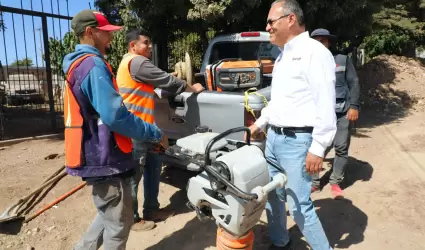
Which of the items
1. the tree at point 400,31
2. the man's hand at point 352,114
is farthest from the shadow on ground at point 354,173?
the tree at point 400,31

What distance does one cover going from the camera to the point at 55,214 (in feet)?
13.0

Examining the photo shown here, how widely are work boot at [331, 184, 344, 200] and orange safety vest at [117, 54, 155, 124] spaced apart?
253cm

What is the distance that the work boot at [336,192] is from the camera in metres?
4.18

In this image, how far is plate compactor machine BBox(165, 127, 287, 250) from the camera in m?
2.05

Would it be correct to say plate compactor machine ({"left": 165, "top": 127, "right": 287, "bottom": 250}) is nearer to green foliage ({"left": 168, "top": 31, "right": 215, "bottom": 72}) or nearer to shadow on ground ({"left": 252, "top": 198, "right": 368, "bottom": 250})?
shadow on ground ({"left": 252, "top": 198, "right": 368, "bottom": 250})

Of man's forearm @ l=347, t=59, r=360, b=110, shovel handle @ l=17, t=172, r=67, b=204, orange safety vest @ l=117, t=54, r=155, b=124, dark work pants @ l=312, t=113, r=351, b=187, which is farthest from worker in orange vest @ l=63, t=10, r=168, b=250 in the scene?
man's forearm @ l=347, t=59, r=360, b=110

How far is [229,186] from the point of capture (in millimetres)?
1977

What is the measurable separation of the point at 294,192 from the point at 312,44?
1102 mm

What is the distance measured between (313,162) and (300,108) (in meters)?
0.40

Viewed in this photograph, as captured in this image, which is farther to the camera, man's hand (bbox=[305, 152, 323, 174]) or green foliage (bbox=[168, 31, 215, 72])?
green foliage (bbox=[168, 31, 215, 72])

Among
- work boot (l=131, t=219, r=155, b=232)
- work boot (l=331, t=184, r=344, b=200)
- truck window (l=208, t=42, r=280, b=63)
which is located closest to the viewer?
work boot (l=131, t=219, r=155, b=232)

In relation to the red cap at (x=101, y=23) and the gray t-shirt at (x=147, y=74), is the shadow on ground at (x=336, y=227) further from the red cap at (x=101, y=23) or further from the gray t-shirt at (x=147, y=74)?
the red cap at (x=101, y=23)

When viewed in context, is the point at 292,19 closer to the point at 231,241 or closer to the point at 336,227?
the point at 231,241

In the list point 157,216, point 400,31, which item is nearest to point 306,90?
point 157,216
